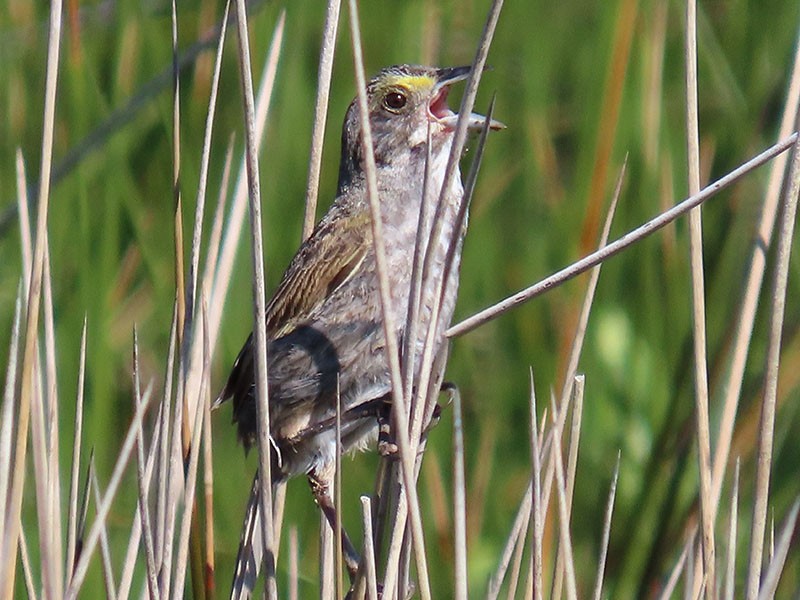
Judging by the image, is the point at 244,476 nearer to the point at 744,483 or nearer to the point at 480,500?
the point at 480,500

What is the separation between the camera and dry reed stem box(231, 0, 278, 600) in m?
2.18

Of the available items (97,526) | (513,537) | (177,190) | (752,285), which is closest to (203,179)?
(177,190)

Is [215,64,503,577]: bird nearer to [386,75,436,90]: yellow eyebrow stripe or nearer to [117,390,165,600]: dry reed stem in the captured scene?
[386,75,436,90]: yellow eyebrow stripe

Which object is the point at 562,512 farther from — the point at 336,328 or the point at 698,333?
the point at 336,328

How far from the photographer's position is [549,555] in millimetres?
3773

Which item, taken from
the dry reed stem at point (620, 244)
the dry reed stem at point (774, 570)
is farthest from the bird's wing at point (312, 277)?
the dry reed stem at point (774, 570)

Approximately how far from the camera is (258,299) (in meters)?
2.22

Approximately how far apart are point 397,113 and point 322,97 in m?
1.16

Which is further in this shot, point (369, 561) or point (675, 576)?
point (675, 576)

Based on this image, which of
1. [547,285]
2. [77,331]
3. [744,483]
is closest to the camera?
[547,285]

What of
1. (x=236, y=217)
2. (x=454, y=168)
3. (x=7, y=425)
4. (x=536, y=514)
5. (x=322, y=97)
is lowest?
(x=536, y=514)

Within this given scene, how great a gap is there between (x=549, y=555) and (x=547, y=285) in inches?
69.0

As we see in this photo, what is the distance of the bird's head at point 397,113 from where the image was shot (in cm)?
360

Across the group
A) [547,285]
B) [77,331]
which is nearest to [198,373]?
[547,285]
